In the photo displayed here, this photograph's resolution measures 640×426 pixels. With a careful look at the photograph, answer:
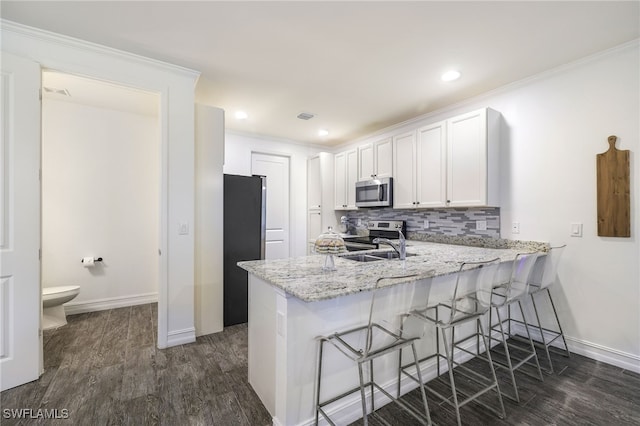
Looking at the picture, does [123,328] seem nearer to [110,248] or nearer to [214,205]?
[110,248]

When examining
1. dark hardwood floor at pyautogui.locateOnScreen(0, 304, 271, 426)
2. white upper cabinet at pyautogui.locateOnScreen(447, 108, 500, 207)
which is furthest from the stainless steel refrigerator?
white upper cabinet at pyautogui.locateOnScreen(447, 108, 500, 207)

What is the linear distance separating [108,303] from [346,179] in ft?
12.2

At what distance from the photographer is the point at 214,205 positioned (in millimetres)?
2920

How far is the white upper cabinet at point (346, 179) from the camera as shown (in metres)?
4.50

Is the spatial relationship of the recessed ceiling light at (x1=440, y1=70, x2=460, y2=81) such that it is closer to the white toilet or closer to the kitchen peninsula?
the kitchen peninsula

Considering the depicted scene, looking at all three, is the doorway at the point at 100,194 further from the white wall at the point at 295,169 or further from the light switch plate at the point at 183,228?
the white wall at the point at 295,169

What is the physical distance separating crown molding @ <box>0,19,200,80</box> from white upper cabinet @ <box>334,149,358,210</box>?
2542 millimetres

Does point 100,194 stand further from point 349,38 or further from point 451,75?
Answer: point 451,75

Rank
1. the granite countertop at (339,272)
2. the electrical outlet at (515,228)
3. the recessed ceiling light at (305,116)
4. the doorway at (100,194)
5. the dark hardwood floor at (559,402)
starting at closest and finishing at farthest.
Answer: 1. the granite countertop at (339,272)
2. the dark hardwood floor at (559,402)
3. the electrical outlet at (515,228)
4. the doorway at (100,194)
5. the recessed ceiling light at (305,116)

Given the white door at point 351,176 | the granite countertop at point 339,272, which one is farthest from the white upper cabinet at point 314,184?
the granite countertop at point 339,272

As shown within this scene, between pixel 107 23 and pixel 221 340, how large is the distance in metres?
2.73

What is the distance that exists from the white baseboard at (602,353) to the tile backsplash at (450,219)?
108cm

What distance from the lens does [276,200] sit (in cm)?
497

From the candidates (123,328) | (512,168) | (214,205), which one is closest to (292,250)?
(214,205)
